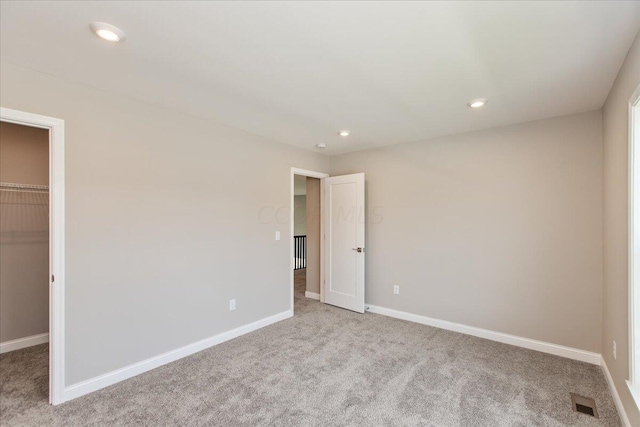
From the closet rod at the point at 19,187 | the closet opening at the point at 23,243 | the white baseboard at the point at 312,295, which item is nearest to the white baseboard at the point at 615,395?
the white baseboard at the point at 312,295

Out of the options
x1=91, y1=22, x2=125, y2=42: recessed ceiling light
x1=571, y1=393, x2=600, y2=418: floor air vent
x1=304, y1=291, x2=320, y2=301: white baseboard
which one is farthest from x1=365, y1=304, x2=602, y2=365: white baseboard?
x1=91, y1=22, x2=125, y2=42: recessed ceiling light

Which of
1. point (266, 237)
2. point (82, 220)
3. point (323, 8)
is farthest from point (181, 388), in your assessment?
point (323, 8)

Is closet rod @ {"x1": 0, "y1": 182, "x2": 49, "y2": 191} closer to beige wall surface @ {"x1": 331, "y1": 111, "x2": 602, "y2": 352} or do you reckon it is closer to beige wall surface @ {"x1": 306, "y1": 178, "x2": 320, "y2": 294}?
beige wall surface @ {"x1": 306, "y1": 178, "x2": 320, "y2": 294}

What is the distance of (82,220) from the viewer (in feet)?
7.75

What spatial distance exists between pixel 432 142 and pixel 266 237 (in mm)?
2571

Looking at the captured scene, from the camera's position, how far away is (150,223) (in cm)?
278

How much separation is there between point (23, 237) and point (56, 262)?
5.07 ft

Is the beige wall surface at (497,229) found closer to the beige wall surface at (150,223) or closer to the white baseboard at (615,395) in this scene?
the white baseboard at (615,395)

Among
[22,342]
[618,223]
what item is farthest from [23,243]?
[618,223]

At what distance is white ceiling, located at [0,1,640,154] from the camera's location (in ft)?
5.03

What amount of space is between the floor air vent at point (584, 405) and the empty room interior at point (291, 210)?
0.04 meters

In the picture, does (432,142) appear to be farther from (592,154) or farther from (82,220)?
(82,220)

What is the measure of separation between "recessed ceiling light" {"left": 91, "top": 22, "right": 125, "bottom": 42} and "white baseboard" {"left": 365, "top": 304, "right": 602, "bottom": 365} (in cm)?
418

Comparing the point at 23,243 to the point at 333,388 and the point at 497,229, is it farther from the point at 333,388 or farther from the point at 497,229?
the point at 497,229
